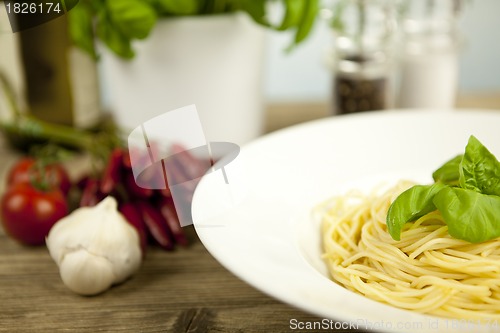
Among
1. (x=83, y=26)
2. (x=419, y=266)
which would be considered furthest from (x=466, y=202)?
(x=83, y=26)

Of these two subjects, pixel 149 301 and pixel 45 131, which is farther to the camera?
pixel 45 131

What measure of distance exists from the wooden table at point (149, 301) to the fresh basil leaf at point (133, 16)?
1.63ft

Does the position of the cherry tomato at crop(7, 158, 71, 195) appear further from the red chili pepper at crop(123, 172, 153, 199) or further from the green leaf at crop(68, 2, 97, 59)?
the green leaf at crop(68, 2, 97, 59)

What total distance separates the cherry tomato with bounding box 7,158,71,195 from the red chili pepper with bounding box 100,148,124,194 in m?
0.12

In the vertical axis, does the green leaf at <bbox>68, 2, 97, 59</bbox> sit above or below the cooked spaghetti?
above

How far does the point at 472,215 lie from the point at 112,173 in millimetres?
753

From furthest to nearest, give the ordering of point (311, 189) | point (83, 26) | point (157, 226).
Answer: point (83, 26) → point (157, 226) → point (311, 189)

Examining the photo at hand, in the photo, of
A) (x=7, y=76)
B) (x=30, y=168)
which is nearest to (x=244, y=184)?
(x=30, y=168)

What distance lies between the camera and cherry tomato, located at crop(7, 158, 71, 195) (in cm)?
143

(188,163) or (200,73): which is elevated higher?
(200,73)

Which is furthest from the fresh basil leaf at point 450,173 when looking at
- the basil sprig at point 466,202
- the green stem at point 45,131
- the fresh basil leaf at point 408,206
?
the green stem at point 45,131

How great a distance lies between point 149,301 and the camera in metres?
1.11

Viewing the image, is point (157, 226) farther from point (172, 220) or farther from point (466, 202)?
point (466, 202)
